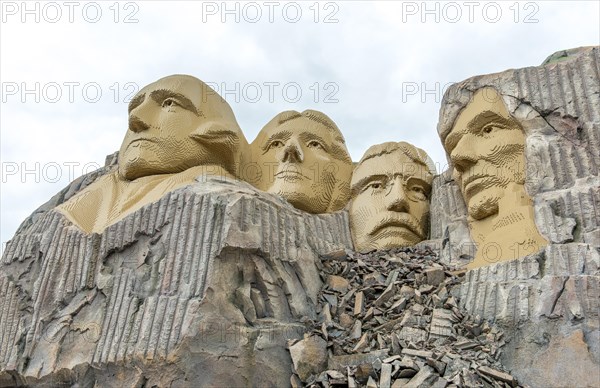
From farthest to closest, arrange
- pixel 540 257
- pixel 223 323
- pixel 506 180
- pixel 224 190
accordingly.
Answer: pixel 506 180
pixel 224 190
pixel 540 257
pixel 223 323

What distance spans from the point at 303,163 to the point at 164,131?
1466 millimetres

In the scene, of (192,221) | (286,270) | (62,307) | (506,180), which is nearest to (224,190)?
(192,221)

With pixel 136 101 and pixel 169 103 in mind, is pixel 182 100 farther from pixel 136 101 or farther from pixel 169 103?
pixel 136 101

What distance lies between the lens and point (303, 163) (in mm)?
7434

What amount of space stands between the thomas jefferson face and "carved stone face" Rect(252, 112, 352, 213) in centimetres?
78

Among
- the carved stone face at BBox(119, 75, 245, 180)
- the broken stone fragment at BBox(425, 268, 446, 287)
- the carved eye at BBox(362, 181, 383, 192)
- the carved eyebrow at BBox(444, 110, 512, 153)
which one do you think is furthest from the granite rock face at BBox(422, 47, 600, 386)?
the carved stone face at BBox(119, 75, 245, 180)

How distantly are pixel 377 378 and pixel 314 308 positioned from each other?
115 centimetres

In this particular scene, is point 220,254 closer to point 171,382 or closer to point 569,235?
point 171,382

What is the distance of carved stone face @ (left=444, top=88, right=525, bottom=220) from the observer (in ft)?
20.1

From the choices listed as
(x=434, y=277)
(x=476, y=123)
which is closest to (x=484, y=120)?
(x=476, y=123)

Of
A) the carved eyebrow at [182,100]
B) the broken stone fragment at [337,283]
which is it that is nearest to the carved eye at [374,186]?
the broken stone fragment at [337,283]

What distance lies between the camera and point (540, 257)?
5312mm

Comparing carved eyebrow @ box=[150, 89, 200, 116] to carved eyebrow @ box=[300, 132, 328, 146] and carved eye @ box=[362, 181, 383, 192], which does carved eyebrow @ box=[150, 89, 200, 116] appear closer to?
carved eyebrow @ box=[300, 132, 328, 146]

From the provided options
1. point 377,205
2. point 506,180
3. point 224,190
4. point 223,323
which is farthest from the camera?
point 377,205
